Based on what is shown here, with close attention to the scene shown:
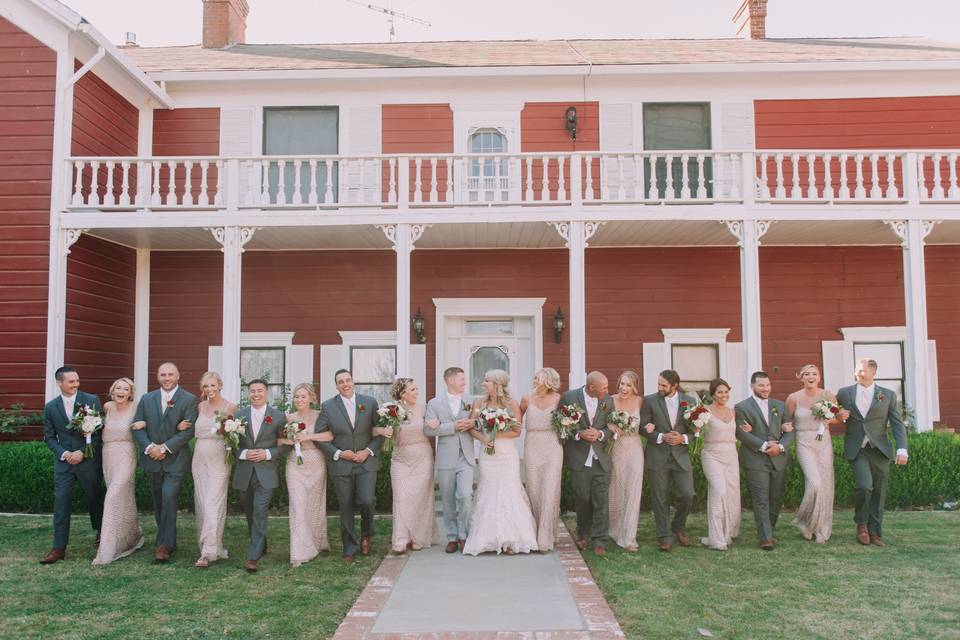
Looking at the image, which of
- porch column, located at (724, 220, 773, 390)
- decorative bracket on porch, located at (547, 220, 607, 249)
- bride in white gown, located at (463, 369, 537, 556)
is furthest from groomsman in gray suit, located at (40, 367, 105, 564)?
porch column, located at (724, 220, 773, 390)

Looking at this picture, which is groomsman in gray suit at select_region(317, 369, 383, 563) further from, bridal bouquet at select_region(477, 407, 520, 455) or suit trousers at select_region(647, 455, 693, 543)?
suit trousers at select_region(647, 455, 693, 543)

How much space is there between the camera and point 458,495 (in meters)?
7.33

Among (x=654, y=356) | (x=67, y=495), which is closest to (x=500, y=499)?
(x=67, y=495)

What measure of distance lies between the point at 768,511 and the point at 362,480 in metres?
3.86

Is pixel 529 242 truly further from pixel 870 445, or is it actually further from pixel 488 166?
pixel 870 445

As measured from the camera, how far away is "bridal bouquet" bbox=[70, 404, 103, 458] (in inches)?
275

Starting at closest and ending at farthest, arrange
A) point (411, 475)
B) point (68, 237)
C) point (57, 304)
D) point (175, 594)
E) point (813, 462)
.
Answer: point (175, 594)
point (411, 475)
point (813, 462)
point (57, 304)
point (68, 237)

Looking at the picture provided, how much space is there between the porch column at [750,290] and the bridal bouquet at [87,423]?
7900 mm

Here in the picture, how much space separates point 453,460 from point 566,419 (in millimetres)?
1163

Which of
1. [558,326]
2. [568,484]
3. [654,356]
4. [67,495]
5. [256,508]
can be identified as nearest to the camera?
[256,508]

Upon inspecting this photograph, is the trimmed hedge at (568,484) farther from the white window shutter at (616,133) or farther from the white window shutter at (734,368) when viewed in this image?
the white window shutter at (616,133)

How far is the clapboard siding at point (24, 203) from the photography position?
1092 cm

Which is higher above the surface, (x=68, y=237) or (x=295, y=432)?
(x=68, y=237)

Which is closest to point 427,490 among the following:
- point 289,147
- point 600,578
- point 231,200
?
point 600,578
